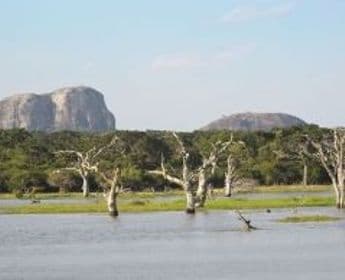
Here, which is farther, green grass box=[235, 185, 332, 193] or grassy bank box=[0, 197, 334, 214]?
green grass box=[235, 185, 332, 193]

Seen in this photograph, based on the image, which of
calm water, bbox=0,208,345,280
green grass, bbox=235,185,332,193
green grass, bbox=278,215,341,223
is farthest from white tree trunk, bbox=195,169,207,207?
green grass, bbox=235,185,332,193

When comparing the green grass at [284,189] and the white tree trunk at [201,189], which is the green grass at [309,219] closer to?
the white tree trunk at [201,189]

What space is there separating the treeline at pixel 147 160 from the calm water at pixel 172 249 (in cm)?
5205

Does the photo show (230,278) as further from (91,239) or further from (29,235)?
(29,235)

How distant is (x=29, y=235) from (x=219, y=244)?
1413cm

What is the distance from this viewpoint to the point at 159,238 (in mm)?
49625

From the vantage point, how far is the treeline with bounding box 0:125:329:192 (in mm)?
123938

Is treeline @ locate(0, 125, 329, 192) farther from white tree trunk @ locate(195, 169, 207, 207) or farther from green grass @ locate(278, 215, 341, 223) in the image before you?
green grass @ locate(278, 215, 341, 223)

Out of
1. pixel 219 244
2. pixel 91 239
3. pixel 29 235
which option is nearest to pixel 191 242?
pixel 219 244

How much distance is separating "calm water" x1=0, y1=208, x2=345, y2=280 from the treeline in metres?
52.1

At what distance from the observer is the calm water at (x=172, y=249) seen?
3362 cm

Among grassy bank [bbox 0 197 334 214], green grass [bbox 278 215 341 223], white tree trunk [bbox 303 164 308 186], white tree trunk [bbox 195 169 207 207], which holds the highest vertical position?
white tree trunk [bbox 303 164 308 186]

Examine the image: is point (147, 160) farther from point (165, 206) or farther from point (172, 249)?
point (172, 249)

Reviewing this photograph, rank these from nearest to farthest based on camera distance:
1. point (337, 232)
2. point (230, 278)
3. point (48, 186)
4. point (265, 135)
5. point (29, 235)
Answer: point (230, 278), point (337, 232), point (29, 235), point (48, 186), point (265, 135)
